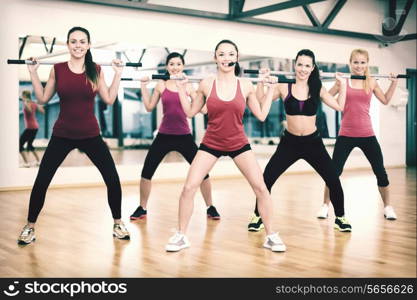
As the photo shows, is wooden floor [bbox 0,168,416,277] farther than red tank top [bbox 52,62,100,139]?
No

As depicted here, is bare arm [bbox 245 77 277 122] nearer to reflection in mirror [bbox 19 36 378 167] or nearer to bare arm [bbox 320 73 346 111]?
bare arm [bbox 320 73 346 111]

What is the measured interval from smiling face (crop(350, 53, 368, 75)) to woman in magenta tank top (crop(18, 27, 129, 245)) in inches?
72.6

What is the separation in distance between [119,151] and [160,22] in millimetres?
2270

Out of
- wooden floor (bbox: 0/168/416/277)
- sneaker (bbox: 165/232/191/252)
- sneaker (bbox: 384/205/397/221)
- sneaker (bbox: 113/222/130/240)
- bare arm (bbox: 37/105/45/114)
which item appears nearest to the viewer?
wooden floor (bbox: 0/168/416/277)

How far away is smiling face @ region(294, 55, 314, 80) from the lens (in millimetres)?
3691

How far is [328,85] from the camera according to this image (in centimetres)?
955

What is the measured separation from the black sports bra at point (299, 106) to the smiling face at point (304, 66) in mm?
159

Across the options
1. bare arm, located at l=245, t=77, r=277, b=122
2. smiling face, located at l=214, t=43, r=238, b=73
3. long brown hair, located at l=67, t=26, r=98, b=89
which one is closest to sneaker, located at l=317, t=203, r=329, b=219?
bare arm, located at l=245, t=77, r=277, b=122

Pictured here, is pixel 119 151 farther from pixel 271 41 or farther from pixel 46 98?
pixel 46 98

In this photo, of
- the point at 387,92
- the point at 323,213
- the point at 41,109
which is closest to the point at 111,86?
the point at 323,213

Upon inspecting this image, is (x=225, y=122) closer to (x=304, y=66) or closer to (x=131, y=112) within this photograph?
(x=304, y=66)

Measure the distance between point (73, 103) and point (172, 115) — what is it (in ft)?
3.60

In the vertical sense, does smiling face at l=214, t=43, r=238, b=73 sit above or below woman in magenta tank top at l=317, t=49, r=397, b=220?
above

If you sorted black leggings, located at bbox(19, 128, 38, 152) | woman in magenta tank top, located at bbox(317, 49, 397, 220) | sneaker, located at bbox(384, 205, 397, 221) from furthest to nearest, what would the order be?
1. black leggings, located at bbox(19, 128, 38, 152)
2. sneaker, located at bbox(384, 205, 397, 221)
3. woman in magenta tank top, located at bbox(317, 49, 397, 220)
